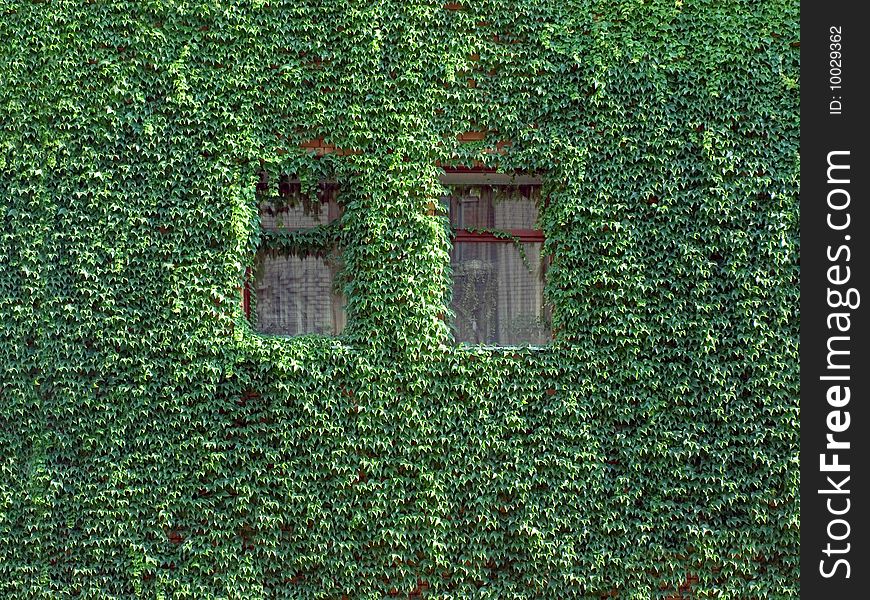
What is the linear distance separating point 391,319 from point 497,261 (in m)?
1.29

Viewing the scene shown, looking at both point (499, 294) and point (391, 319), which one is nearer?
point (391, 319)

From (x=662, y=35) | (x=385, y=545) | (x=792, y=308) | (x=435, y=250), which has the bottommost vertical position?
(x=385, y=545)

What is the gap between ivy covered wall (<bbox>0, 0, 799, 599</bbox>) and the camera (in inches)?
274

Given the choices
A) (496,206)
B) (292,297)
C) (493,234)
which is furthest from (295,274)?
(496,206)

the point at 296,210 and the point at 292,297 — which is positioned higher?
the point at 296,210

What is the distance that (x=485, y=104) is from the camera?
715cm

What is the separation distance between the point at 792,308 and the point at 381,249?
12.9 ft

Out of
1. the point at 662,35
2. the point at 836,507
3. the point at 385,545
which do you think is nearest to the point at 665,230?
the point at 662,35

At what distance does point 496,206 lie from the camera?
7.53m

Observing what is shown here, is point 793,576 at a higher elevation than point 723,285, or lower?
lower

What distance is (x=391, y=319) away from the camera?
23.1 feet

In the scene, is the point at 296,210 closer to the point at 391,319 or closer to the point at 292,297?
the point at 292,297

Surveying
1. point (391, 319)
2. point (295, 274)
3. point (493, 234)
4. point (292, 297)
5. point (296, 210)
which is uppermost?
point (296, 210)

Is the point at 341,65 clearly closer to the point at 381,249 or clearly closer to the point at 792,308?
the point at 381,249
